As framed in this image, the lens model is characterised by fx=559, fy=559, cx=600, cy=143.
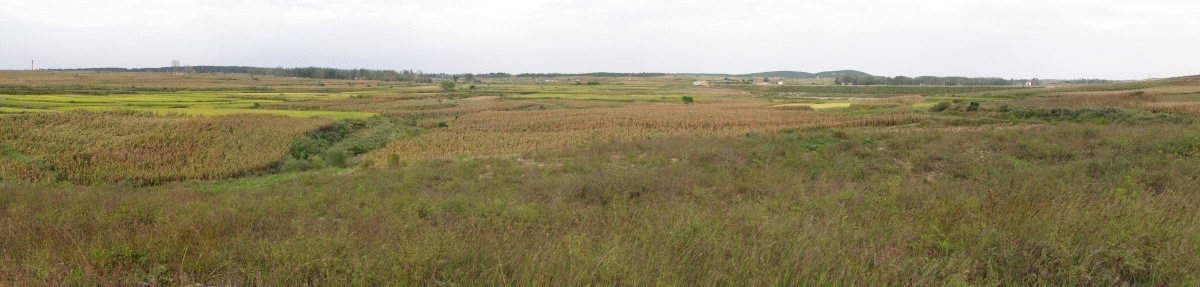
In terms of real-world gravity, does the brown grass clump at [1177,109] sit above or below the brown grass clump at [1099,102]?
below

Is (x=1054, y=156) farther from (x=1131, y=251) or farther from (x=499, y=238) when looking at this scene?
(x=499, y=238)

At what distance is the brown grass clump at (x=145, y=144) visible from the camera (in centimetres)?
1938

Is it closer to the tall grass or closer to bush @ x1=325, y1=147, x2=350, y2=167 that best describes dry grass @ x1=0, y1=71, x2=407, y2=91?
bush @ x1=325, y1=147, x2=350, y2=167

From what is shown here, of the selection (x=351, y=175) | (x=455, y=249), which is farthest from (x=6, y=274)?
(x=351, y=175)

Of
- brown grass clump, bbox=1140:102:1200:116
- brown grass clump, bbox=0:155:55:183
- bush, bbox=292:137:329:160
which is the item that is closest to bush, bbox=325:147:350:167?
bush, bbox=292:137:329:160

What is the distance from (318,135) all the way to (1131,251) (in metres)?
32.6

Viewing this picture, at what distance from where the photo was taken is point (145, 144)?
22.9m

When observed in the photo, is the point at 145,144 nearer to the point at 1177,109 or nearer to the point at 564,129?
the point at 564,129

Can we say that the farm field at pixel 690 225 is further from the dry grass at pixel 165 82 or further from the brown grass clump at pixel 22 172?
the dry grass at pixel 165 82

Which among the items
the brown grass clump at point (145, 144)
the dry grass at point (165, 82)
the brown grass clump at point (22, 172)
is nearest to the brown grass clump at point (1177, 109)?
the brown grass clump at point (145, 144)

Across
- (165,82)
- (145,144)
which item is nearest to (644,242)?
(145,144)

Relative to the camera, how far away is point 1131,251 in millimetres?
4070

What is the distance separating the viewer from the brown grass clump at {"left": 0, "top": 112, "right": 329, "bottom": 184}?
19375 millimetres

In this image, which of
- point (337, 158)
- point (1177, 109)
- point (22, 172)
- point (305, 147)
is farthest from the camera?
point (1177, 109)
